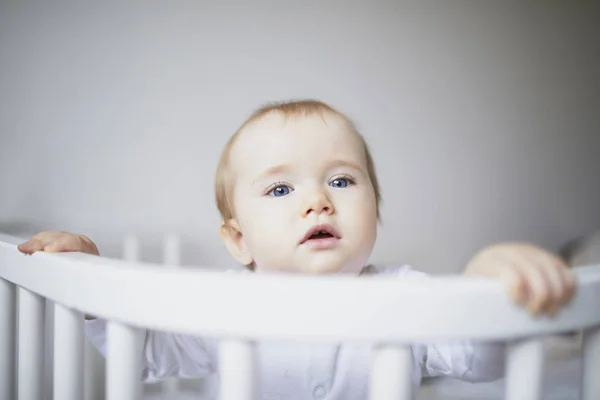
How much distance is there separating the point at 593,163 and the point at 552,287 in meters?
1.25

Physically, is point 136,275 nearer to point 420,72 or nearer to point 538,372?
point 538,372

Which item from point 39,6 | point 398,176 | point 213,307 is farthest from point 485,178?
point 213,307

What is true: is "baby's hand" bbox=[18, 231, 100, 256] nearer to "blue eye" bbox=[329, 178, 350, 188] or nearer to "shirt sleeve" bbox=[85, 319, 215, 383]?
"shirt sleeve" bbox=[85, 319, 215, 383]

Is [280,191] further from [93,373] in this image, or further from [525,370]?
[93,373]

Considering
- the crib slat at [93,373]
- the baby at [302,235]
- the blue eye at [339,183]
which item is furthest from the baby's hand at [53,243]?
the crib slat at [93,373]

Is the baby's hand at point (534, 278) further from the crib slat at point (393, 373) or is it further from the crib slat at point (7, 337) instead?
the crib slat at point (7, 337)

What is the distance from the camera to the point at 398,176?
47.9 inches

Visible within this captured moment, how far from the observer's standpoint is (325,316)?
0.24m

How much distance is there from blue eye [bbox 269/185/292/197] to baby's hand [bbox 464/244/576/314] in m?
0.26

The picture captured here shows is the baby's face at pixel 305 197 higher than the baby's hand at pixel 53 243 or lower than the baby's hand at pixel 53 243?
higher

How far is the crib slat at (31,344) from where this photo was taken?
1.27 feet

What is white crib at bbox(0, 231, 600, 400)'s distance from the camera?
240 mm

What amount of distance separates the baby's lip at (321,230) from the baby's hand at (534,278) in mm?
212

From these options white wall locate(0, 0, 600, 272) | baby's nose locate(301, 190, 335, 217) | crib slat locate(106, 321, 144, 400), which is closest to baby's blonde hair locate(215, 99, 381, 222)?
baby's nose locate(301, 190, 335, 217)
